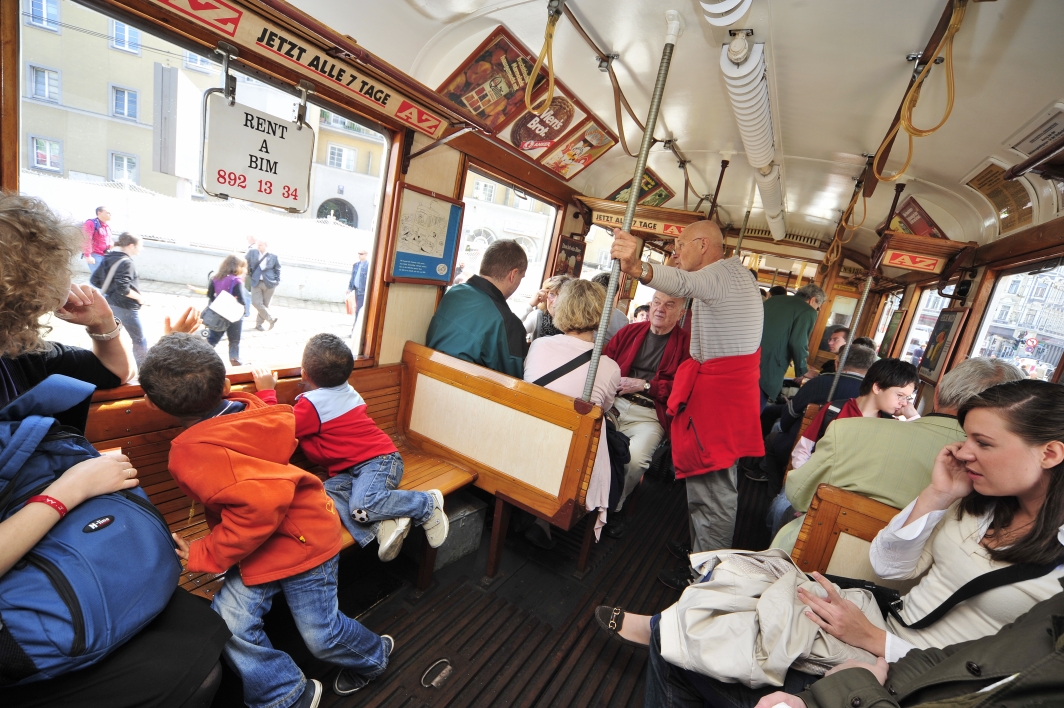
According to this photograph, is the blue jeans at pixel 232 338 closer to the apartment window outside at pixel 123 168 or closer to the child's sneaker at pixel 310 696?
the apartment window outside at pixel 123 168

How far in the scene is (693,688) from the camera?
1.68m

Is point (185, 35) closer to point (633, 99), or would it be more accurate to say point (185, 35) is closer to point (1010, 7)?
point (633, 99)

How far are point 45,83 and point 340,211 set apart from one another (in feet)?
4.38

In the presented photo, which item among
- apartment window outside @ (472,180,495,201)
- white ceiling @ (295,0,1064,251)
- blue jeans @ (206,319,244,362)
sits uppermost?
white ceiling @ (295,0,1064,251)

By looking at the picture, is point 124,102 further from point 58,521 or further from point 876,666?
point 876,666

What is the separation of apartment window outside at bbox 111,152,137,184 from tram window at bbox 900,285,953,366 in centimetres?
734

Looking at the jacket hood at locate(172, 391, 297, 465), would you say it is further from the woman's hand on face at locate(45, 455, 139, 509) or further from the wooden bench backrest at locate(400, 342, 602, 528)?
the wooden bench backrest at locate(400, 342, 602, 528)


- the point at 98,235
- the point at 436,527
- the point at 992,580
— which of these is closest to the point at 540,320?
the point at 436,527

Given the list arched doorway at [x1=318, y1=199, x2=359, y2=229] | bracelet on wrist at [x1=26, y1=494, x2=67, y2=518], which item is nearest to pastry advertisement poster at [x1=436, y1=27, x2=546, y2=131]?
arched doorway at [x1=318, y1=199, x2=359, y2=229]

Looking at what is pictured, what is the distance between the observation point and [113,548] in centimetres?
108

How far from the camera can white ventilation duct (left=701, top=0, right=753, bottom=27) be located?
2.09 m

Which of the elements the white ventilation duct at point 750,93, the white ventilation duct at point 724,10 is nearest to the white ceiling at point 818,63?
the white ventilation duct at point 750,93

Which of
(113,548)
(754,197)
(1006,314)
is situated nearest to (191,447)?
(113,548)

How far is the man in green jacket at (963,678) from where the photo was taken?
89cm
